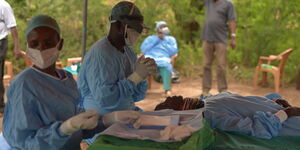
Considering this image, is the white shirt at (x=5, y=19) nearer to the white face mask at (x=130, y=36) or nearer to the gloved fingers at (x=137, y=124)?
the white face mask at (x=130, y=36)

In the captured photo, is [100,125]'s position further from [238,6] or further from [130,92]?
[238,6]

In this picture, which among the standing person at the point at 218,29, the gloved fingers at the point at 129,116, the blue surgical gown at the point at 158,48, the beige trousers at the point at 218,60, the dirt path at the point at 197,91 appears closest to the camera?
the gloved fingers at the point at 129,116

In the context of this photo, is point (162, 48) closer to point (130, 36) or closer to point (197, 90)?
point (197, 90)

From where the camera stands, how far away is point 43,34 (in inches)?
74.5

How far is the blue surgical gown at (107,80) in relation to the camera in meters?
2.63

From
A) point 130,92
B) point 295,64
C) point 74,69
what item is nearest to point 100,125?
point 130,92

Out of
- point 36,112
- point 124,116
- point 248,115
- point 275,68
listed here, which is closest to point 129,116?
point 124,116

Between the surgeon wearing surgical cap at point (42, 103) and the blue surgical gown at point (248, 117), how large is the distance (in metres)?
1.34

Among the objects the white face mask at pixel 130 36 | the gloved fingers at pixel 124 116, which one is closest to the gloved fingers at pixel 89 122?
the gloved fingers at pixel 124 116

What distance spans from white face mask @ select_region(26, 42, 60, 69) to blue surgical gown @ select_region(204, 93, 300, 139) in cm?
142

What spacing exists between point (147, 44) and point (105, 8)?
2.02 metres

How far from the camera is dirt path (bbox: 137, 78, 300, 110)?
21.4 ft

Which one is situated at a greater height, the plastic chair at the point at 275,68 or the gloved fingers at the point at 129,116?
the gloved fingers at the point at 129,116

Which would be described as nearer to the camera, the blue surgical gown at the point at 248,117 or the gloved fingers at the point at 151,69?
the gloved fingers at the point at 151,69
